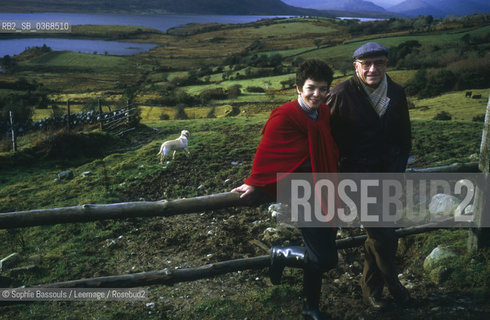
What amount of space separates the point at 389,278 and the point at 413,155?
20.2ft

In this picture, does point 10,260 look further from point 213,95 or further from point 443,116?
point 213,95

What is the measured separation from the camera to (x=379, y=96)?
9.50ft

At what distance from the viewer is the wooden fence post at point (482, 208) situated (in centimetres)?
335

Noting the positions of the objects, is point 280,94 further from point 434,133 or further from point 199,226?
point 199,226

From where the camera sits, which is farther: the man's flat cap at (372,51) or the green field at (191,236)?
the green field at (191,236)

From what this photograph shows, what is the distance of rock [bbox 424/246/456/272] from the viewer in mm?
3646

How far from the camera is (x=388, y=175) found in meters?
3.04

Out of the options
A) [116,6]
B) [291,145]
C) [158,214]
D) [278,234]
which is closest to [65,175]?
[278,234]

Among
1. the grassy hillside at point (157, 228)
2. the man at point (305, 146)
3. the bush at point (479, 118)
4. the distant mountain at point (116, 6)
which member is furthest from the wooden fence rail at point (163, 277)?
the distant mountain at point (116, 6)

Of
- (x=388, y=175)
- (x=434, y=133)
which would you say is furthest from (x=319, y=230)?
(x=434, y=133)

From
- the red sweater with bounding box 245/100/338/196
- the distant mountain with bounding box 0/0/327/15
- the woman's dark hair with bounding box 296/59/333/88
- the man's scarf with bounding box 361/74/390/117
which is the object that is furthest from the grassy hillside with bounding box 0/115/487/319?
the distant mountain with bounding box 0/0/327/15

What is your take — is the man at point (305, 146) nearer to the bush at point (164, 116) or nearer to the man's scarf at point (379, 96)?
the man's scarf at point (379, 96)

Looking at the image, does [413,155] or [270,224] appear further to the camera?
[413,155]

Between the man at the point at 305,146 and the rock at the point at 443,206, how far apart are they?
2521 mm
